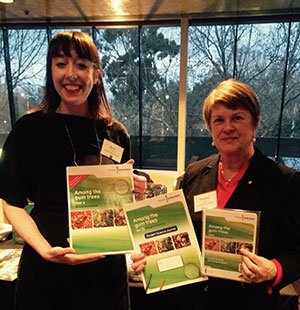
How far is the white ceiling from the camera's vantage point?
4859mm

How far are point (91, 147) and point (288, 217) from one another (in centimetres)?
81

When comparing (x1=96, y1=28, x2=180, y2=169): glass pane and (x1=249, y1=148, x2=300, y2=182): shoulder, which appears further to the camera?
(x1=96, y1=28, x2=180, y2=169): glass pane

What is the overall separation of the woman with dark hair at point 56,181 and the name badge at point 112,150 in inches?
0.8

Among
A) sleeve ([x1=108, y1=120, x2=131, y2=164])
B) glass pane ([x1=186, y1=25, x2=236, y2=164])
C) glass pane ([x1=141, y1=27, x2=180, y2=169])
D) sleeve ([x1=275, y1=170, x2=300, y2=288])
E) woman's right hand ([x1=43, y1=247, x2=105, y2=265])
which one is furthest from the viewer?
glass pane ([x1=141, y1=27, x2=180, y2=169])

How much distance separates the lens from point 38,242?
1.00m

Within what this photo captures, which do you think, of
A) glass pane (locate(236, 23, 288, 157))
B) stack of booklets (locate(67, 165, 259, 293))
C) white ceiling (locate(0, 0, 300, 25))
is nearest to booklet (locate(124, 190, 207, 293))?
stack of booklets (locate(67, 165, 259, 293))

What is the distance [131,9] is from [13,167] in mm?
5009

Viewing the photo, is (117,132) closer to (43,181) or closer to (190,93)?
(43,181)

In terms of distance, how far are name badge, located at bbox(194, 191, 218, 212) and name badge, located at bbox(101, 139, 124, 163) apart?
1.18 ft

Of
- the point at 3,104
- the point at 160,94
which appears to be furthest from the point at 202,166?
the point at 3,104

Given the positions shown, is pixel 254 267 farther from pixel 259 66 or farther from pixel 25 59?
pixel 25 59

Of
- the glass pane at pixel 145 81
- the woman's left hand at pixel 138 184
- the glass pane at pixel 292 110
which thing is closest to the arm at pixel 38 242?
the woman's left hand at pixel 138 184

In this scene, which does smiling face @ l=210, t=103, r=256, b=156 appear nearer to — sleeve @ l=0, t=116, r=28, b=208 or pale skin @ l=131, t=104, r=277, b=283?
pale skin @ l=131, t=104, r=277, b=283

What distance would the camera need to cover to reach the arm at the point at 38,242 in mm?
957
